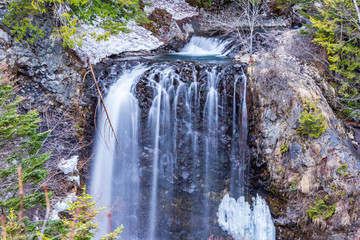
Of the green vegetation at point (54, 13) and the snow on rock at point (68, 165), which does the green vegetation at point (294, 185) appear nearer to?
the snow on rock at point (68, 165)

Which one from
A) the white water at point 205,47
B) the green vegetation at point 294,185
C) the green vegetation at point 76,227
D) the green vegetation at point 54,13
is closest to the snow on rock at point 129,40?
the green vegetation at point 54,13

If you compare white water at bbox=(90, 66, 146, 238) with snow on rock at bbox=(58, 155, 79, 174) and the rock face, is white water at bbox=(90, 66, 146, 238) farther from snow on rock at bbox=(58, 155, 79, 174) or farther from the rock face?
the rock face

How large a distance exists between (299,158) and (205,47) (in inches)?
280

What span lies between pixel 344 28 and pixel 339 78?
1.43 metres

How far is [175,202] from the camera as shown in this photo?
303 inches

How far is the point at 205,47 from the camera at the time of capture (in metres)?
12.0

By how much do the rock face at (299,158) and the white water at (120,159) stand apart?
3.52 meters

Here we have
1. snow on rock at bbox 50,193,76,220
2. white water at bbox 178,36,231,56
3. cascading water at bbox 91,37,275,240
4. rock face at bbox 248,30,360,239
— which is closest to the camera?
rock face at bbox 248,30,360,239

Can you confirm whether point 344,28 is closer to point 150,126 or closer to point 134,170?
point 150,126

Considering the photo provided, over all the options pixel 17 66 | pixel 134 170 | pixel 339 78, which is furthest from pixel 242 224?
pixel 17 66

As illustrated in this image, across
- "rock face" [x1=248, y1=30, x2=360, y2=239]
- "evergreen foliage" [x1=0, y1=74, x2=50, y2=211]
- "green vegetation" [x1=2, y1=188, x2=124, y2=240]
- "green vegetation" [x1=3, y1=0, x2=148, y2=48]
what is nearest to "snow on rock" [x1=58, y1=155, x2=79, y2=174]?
"evergreen foliage" [x1=0, y1=74, x2=50, y2=211]

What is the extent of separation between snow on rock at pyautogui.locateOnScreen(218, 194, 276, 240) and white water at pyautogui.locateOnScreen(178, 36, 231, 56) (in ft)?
19.6

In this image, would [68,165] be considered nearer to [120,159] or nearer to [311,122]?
[120,159]

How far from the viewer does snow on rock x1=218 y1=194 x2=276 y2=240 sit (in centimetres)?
711
